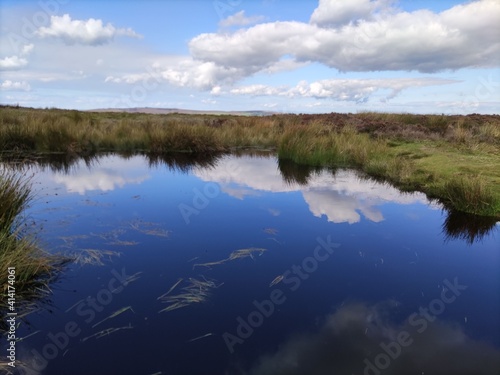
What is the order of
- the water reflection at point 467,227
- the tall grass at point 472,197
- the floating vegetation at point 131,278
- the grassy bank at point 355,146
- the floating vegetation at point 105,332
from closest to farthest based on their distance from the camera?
the floating vegetation at point 105,332
the floating vegetation at point 131,278
the water reflection at point 467,227
the tall grass at point 472,197
the grassy bank at point 355,146

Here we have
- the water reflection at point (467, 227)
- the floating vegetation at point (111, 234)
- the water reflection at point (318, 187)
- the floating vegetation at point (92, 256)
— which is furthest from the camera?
the water reflection at point (318, 187)

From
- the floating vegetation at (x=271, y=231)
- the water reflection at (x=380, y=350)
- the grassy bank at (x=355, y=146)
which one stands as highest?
the grassy bank at (x=355, y=146)

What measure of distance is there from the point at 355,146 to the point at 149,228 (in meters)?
11.2

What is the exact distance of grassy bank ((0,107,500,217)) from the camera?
10.3 m

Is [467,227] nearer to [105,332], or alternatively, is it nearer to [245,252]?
[245,252]

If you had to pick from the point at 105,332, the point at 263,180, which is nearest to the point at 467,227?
the point at 263,180

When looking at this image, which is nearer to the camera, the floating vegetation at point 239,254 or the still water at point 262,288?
the still water at point 262,288

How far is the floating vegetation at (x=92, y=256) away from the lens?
18.6ft

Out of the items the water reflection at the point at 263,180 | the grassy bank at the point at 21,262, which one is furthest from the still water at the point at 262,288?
the grassy bank at the point at 21,262

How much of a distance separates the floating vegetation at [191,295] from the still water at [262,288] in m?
0.02

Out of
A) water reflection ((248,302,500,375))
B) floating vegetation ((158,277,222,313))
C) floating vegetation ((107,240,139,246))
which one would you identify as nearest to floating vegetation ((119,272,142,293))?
floating vegetation ((158,277,222,313))

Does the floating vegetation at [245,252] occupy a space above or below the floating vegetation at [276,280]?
above

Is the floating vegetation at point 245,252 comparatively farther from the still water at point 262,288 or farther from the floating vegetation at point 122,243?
the floating vegetation at point 122,243

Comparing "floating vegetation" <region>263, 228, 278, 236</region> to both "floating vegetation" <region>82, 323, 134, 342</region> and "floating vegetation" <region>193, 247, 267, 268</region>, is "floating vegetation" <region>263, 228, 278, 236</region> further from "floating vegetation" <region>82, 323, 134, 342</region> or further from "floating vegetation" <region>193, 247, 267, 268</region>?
"floating vegetation" <region>82, 323, 134, 342</region>
